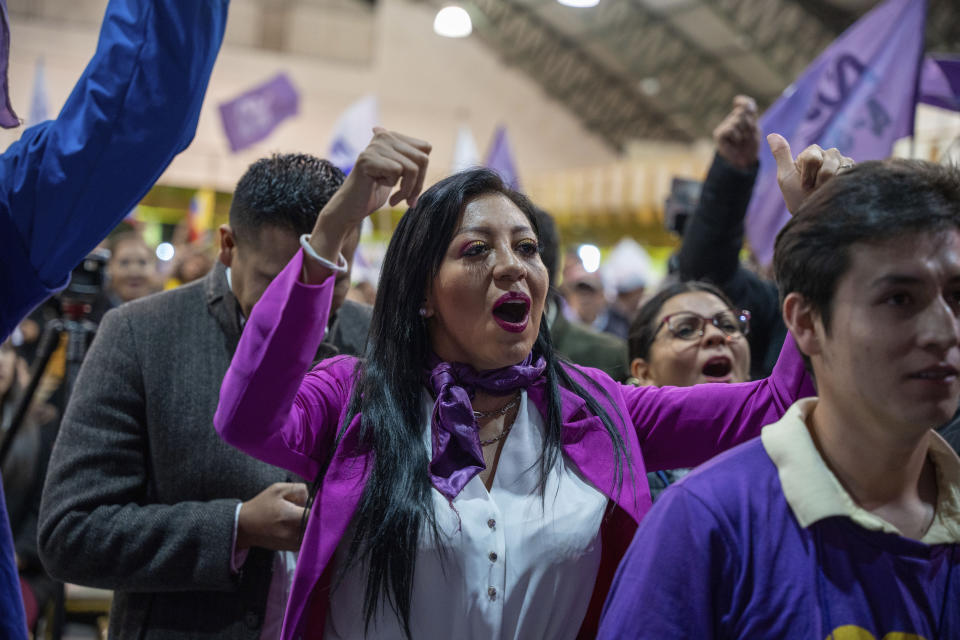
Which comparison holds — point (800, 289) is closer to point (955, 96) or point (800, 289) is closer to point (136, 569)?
point (136, 569)

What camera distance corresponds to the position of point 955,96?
14.3 feet

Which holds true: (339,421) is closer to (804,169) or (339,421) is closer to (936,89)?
(804,169)

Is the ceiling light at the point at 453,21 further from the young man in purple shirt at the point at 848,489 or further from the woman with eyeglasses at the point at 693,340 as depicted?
the young man in purple shirt at the point at 848,489

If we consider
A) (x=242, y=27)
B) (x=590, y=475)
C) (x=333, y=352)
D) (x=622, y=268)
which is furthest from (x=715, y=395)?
(x=242, y=27)

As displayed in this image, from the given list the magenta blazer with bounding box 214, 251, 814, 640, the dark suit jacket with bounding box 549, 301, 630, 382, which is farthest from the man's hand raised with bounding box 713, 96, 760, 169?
the magenta blazer with bounding box 214, 251, 814, 640

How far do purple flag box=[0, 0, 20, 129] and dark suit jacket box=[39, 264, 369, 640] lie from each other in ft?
2.27

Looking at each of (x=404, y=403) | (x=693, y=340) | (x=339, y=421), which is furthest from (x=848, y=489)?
(x=693, y=340)

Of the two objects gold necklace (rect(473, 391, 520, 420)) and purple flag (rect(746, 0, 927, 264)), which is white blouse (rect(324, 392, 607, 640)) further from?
purple flag (rect(746, 0, 927, 264))

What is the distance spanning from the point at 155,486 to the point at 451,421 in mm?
725

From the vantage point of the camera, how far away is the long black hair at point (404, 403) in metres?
1.42

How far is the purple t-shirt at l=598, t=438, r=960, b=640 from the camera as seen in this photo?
1.06m

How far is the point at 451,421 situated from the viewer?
60.3 inches

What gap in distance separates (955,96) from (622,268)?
4.40 metres

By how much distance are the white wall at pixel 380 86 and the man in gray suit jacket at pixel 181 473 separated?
49.7 ft
